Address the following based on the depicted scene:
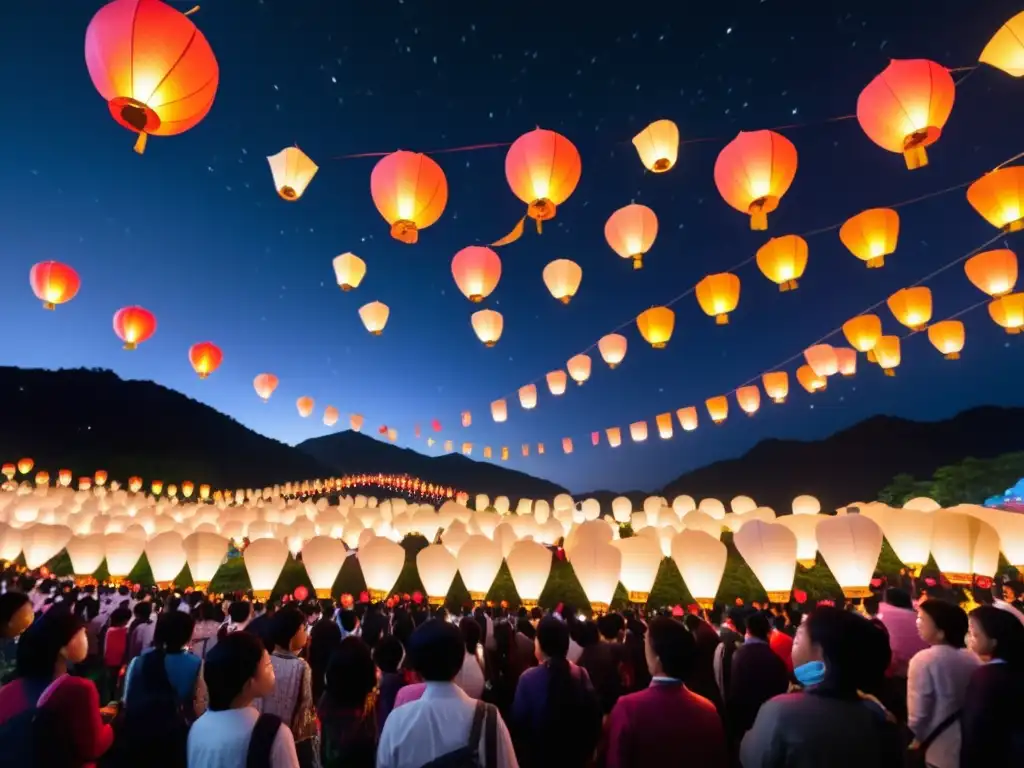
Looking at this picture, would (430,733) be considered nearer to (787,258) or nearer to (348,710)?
(348,710)

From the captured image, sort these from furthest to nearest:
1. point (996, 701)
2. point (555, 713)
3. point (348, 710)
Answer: point (555, 713)
point (996, 701)
point (348, 710)

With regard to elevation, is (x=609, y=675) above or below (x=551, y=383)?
below

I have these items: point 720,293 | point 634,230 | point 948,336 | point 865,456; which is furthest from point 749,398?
point 865,456

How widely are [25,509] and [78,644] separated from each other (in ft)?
71.0

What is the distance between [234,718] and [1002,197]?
891 cm

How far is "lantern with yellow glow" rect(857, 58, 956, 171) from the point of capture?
5820 millimetres

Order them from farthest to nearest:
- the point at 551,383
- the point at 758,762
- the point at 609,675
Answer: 1. the point at 551,383
2. the point at 609,675
3. the point at 758,762

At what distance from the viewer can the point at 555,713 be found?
282 centimetres

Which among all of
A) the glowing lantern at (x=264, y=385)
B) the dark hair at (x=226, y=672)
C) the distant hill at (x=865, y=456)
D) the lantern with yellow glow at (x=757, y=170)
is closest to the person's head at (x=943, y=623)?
the dark hair at (x=226, y=672)

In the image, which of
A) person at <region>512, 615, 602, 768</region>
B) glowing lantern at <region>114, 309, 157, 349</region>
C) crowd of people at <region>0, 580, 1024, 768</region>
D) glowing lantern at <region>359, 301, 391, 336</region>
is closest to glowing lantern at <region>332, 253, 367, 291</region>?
glowing lantern at <region>359, 301, 391, 336</region>

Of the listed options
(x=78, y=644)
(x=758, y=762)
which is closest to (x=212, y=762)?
(x=78, y=644)

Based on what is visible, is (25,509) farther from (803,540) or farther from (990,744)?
(990,744)

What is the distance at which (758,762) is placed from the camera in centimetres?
171

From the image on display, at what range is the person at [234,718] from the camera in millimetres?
1925
